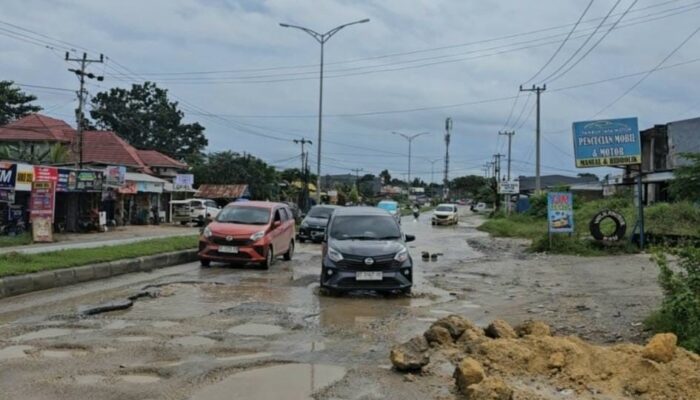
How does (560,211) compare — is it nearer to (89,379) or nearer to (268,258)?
(268,258)

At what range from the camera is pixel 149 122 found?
88000 millimetres

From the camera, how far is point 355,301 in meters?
11.0

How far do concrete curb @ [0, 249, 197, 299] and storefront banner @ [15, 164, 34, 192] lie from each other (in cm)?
1218

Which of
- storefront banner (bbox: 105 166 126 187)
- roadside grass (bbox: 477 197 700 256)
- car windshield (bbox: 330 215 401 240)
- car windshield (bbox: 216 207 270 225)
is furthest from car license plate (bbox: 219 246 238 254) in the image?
storefront banner (bbox: 105 166 126 187)

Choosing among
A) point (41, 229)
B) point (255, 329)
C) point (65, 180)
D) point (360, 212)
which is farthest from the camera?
point (65, 180)

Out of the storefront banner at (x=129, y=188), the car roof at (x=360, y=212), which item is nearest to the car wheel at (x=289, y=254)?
the car roof at (x=360, y=212)

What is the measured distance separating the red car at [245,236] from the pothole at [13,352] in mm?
8819

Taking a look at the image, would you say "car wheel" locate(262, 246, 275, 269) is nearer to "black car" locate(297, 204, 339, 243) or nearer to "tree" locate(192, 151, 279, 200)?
"black car" locate(297, 204, 339, 243)

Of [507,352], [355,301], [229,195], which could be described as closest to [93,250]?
[355,301]

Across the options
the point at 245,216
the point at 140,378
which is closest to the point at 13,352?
the point at 140,378

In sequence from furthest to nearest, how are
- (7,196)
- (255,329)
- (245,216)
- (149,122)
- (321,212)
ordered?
(149,122) < (321,212) < (7,196) < (245,216) < (255,329)

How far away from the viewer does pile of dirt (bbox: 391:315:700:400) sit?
5242 mm

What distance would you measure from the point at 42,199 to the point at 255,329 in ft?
66.6

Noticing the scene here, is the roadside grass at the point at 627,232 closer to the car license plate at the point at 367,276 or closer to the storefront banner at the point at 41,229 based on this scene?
the car license plate at the point at 367,276
